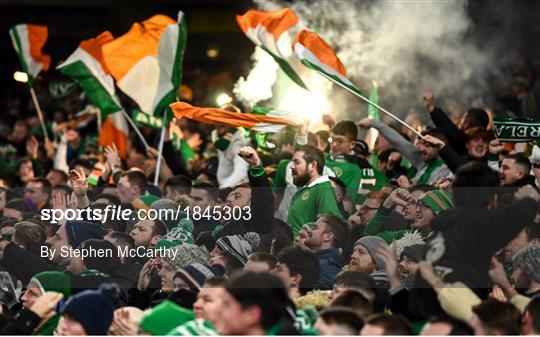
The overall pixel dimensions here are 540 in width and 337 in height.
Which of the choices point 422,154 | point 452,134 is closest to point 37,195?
point 422,154

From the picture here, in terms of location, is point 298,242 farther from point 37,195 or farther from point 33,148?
point 33,148

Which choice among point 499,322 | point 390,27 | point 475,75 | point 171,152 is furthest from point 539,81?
point 499,322

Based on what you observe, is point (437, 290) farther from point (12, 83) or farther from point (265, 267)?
point (12, 83)

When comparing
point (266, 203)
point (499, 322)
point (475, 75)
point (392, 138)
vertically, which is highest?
point (475, 75)

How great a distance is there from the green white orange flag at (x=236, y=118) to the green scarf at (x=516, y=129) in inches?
86.1

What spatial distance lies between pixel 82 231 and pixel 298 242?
1.61m

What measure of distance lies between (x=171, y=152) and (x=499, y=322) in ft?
25.0

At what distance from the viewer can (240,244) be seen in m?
9.70

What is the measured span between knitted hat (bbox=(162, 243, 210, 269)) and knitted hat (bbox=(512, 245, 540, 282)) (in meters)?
2.08

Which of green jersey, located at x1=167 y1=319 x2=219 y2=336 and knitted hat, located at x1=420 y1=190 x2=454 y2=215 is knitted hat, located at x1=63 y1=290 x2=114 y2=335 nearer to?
green jersey, located at x1=167 y1=319 x2=219 y2=336

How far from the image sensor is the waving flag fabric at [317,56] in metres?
12.0

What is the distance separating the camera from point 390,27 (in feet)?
49.9

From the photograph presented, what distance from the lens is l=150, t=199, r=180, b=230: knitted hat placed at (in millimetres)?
10227

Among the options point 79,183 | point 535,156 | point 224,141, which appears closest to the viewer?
point 535,156
